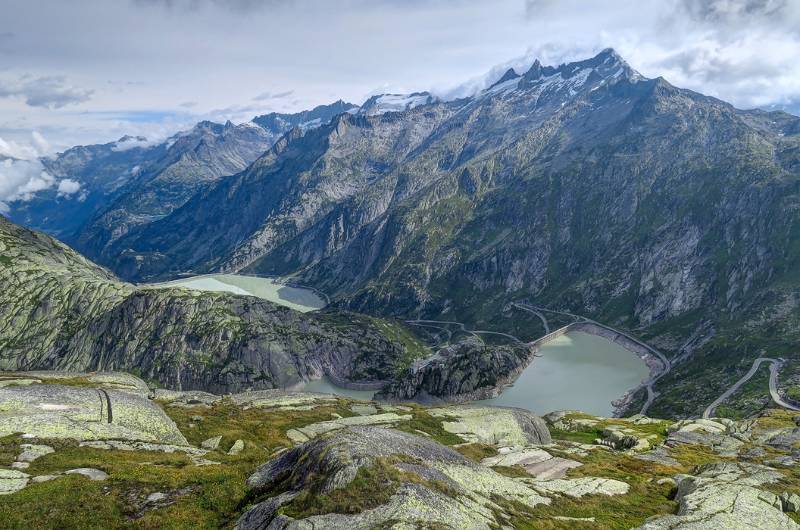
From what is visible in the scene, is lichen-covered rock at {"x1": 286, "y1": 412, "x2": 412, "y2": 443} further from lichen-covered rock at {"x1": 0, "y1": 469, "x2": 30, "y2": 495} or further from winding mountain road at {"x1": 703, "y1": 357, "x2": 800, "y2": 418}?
winding mountain road at {"x1": 703, "y1": 357, "x2": 800, "y2": 418}

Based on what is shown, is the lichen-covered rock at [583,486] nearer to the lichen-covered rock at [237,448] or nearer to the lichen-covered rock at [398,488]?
the lichen-covered rock at [398,488]

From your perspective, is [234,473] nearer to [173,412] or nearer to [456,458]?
[456,458]

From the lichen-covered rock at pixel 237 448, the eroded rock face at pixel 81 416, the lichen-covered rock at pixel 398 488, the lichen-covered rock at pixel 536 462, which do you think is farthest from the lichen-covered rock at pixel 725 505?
the eroded rock face at pixel 81 416

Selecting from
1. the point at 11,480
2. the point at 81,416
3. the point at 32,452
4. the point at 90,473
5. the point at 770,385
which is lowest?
the point at 770,385

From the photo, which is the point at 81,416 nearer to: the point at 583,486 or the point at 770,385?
the point at 583,486

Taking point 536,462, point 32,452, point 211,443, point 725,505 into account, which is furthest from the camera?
point 211,443

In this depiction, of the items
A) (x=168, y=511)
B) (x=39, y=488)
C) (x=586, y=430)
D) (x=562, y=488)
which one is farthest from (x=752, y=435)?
(x=39, y=488)

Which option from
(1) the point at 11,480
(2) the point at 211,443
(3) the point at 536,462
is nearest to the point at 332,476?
(1) the point at 11,480

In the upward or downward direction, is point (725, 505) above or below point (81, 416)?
above
